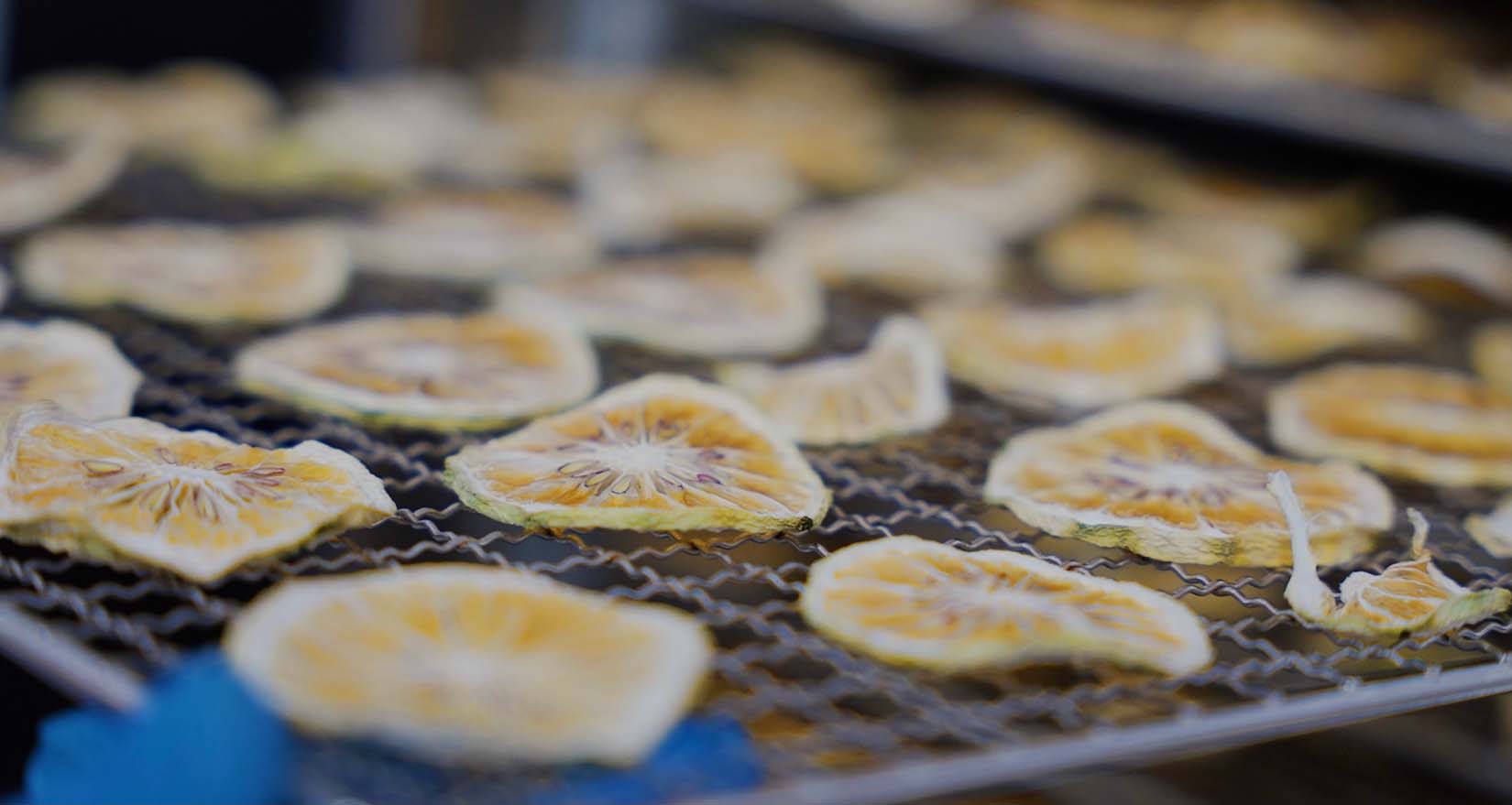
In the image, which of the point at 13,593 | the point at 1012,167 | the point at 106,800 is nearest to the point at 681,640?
the point at 106,800

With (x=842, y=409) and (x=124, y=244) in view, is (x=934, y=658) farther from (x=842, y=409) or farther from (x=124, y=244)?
(x=124, y=244)

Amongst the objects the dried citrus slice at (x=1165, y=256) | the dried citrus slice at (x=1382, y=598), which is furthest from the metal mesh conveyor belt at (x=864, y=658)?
the dried citrus slice at (x=1165, y=256)

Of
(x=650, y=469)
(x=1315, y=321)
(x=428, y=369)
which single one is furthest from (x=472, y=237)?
(x=1315, y=321)

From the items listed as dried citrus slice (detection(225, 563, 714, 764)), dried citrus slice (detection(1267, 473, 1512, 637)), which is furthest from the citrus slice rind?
dried citrus slice (detection(1267, 473, 1512, 637))

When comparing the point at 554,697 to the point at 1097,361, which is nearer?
the point at 554,697

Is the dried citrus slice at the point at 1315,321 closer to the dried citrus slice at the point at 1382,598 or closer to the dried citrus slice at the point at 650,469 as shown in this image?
the dried citrus slice at the point at 1382,598

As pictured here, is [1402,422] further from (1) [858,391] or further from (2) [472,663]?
(2) [472,663]
